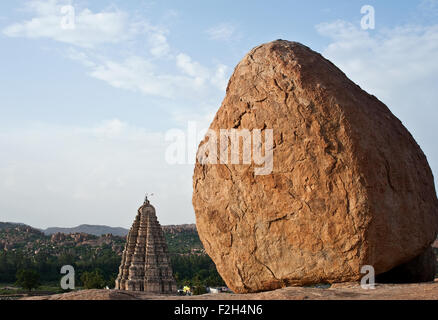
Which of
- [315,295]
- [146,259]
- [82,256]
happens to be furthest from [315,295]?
[82,256]

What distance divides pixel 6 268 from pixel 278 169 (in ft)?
210

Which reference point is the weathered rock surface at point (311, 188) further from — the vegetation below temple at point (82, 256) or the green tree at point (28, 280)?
the vegetation below temple at point (82, 256)

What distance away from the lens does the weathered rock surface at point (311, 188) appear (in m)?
8.61

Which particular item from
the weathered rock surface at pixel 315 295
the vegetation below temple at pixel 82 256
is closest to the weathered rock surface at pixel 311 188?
the weathered rock surface at pixel 315 295

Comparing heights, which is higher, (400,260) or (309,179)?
(309,179)

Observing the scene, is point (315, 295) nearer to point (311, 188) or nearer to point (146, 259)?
point (311, 188)

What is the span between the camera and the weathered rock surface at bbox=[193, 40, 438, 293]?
8.61 meters

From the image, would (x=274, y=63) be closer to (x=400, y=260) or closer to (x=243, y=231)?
(x=243, y=231)

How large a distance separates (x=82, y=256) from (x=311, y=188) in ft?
251

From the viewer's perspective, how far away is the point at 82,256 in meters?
80.5

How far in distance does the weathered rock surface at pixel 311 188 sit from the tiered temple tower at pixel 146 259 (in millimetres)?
21327
